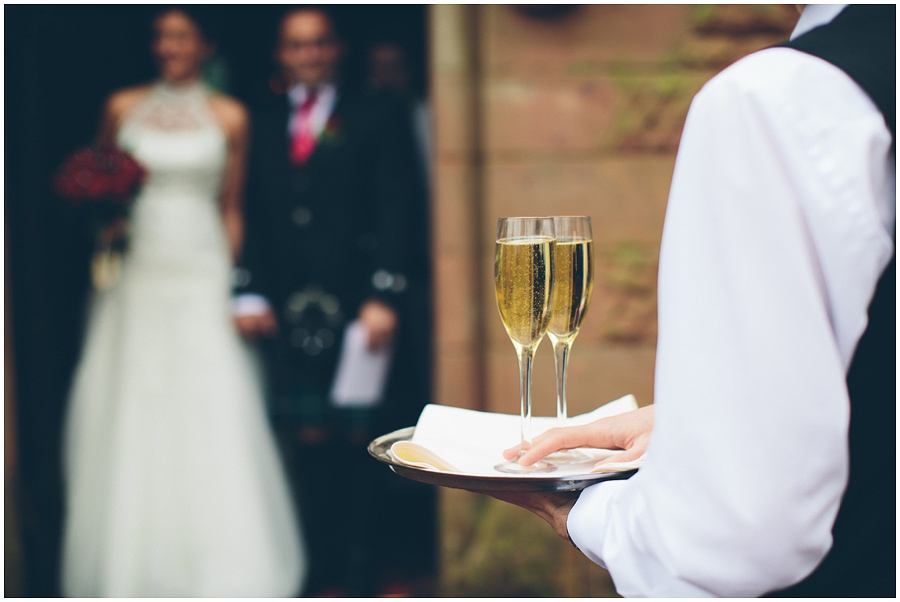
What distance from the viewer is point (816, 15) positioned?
39.2 inches

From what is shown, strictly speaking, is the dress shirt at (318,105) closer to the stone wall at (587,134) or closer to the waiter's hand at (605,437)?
the stone wall at (587,134)

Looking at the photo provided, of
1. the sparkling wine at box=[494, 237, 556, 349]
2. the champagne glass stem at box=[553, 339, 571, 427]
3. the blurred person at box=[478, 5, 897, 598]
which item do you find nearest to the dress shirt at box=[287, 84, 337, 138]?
the champagne glass stem at box=[553, 339, 571, 427]

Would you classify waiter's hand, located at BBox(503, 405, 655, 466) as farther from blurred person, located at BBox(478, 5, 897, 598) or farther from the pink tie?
the pink tie

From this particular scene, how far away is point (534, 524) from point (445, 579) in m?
0.42

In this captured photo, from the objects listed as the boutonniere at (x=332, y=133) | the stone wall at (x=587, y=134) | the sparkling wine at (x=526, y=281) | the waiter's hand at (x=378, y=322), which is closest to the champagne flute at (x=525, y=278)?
the sparkling wine at (x=526, y=281)

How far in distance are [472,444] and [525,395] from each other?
123mm

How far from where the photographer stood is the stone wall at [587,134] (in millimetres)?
3287

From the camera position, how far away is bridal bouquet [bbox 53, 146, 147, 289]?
3623mm

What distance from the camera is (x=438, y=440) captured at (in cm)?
139

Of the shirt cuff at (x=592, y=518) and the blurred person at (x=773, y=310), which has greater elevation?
the blurred person at (x=773, y=310)

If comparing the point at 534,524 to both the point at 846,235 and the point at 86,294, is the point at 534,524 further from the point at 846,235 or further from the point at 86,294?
the point at 846,235

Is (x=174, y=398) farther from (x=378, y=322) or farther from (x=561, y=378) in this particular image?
(x=561, y=378)

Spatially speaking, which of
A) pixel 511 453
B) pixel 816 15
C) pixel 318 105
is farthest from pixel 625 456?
pixel 318 105

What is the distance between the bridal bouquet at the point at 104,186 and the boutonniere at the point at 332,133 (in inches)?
30.2
